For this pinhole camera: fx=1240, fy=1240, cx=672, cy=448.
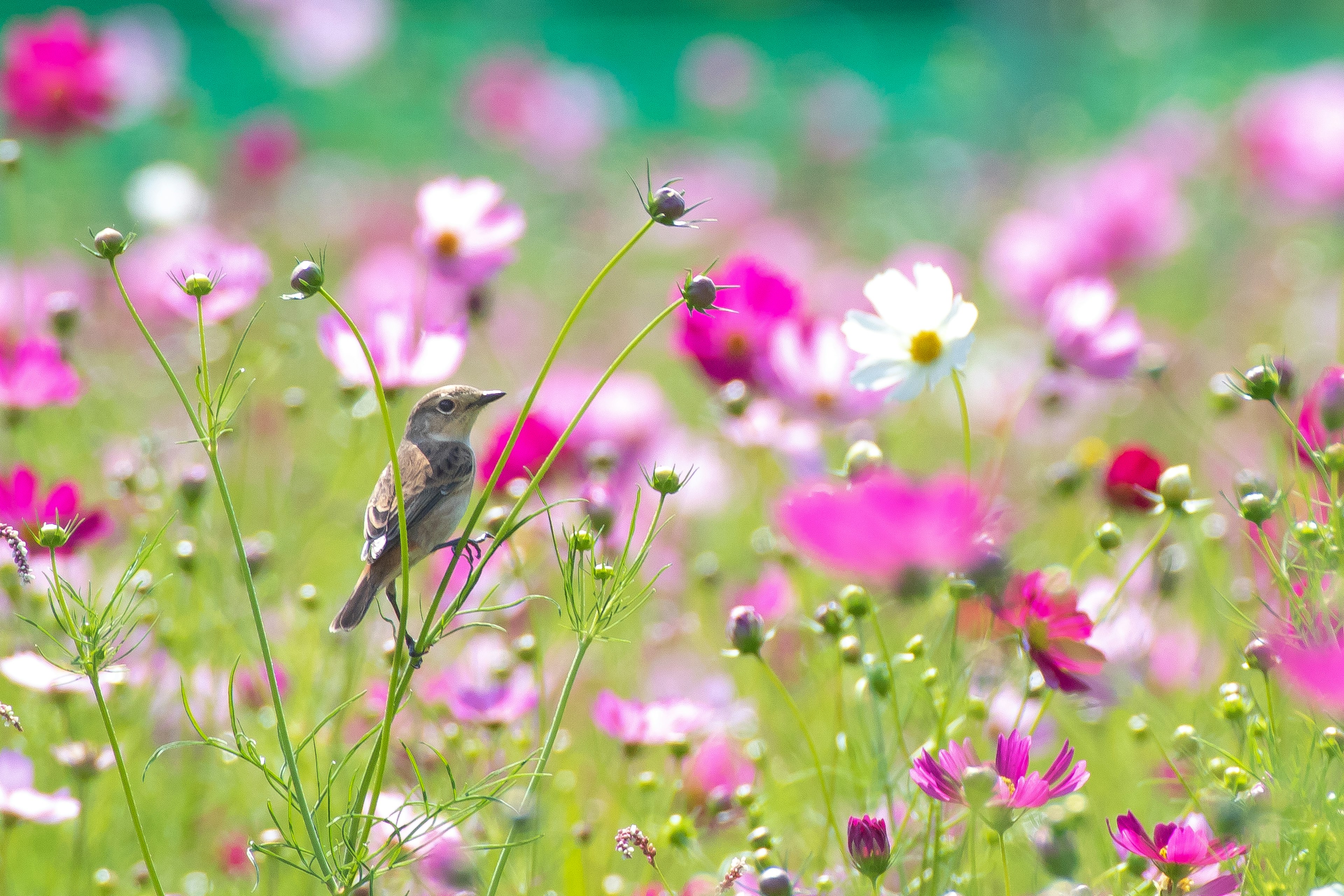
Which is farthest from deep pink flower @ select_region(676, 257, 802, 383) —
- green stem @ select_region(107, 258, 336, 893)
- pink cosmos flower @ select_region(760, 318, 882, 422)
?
green stem @ select_region(107, 258, 336, 893)

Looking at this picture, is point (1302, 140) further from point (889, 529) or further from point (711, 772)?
point (889, 529)

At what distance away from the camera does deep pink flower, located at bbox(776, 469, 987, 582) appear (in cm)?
55

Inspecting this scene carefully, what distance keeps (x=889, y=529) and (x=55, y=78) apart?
1.34 metres

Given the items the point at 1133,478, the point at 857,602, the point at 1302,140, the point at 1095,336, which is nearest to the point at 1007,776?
the point at 857,602

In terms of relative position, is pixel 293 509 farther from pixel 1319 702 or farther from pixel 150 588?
pixel 1319 702

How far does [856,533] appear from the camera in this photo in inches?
21.8

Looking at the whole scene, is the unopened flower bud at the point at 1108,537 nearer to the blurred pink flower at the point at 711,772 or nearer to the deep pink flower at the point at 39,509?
the blurred pink flower at the point at 711,772

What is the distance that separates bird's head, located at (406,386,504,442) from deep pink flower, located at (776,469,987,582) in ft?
0.67

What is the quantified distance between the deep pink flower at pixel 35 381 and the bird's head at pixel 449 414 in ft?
1.13

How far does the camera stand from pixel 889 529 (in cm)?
55

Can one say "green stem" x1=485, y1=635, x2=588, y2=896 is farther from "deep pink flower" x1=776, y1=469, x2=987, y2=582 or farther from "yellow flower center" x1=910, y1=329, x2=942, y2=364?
"yellow flower center" x1=910, y1=329, x2=942, y2=364

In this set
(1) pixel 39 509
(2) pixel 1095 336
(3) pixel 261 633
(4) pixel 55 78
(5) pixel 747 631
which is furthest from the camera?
(4) pixel 55 78

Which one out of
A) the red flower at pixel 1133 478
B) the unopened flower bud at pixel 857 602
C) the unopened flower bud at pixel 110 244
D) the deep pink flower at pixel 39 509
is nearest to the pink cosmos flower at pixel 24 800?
the deep pink flower at pixel 39 509

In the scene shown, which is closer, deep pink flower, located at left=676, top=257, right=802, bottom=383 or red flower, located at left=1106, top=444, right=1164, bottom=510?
red flower, located at left=1106, top=444, right=1164, bottom=510
